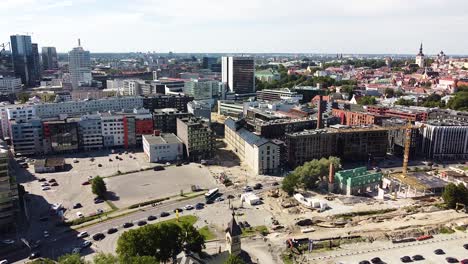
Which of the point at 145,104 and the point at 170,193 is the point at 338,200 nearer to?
the point at 170,193

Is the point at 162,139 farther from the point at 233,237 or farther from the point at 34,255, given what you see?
the point at 233,237

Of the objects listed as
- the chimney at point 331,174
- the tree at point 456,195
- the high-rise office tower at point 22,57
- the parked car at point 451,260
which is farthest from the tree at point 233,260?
the high-rise office tower at point 22,57

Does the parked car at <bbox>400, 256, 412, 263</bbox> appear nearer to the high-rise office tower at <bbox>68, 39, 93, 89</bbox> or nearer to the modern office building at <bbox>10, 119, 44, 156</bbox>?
the modern office building at <bbox>10, 119, 44, 156</bbox>

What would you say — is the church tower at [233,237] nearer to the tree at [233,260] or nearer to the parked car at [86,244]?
the tree at [233,260]

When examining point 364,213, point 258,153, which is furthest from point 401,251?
point 258,153

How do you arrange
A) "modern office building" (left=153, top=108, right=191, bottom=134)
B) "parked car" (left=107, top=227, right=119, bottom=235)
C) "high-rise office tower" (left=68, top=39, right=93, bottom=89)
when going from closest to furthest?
"parked car" (left=107, top=227, right=119, bottom=235) < "modern office building" (left=153, top=108, right=191, bottom=134) < "high-rise office tower" (left=68, top=39, right=93, bottom=89)

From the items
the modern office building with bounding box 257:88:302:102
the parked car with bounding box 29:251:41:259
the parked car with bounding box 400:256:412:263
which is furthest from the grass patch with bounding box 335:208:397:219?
the modern office building with bounding box 257:88:302:102
